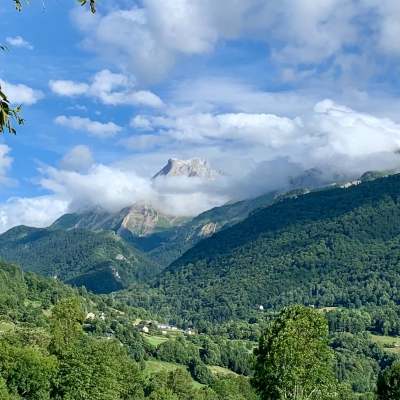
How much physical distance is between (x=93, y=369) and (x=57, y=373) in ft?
30.1

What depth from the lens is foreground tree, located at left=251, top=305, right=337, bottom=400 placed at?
51.4m

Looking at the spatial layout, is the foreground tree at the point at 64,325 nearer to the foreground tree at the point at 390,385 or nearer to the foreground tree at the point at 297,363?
the foreground tree at the point at 297,363

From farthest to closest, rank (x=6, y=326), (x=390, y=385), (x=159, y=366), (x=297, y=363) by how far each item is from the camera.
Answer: (x=159, y=366) → (x=6, y=326) → (x=390, y=385) → (x=297, y=363)

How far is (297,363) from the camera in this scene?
51500 mm

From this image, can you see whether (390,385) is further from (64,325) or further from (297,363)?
(64,325)

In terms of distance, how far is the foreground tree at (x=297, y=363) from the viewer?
5141 cm

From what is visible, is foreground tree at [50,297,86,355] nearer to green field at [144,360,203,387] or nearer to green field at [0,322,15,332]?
green field at [0,322,15,332]

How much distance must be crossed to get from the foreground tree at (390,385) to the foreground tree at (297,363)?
33.4m

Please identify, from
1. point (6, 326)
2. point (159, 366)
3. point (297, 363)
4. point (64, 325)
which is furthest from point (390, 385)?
point (6, 326)

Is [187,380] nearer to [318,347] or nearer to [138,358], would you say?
[138,358]

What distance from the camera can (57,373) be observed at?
86.1 metres

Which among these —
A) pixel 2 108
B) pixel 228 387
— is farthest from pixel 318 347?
pixel 228 387

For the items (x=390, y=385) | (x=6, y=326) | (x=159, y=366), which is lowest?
(x=159, y=366)

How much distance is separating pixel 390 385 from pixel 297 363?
3975cm
